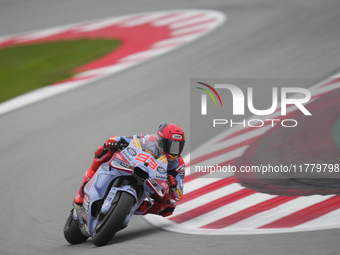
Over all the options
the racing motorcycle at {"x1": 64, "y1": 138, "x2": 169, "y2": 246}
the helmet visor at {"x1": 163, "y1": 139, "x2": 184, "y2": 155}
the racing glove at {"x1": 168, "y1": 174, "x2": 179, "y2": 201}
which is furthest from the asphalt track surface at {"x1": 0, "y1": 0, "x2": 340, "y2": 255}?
the helmet visor at {"x1": 163, "y1": 139, "x2": 184, "y2": 155}

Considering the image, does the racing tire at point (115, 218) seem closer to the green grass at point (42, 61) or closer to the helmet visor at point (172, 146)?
the helmet visor at point (172, 146)

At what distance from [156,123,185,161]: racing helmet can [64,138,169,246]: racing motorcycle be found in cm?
12

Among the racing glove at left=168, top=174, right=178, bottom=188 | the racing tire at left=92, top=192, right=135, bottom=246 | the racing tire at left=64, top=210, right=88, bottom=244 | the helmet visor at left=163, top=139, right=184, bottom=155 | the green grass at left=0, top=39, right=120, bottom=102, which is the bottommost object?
the racing tire at left=64, top=210, right=88, bottom=244

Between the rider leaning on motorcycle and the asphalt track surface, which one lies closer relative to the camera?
the asphalt track surface

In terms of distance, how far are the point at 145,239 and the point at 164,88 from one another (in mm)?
6456

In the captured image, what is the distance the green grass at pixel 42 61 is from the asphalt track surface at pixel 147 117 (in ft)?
5.66

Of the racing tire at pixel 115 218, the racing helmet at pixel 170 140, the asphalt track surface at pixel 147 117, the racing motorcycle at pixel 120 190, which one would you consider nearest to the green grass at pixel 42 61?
the asphalt track surface at pixel 147 117

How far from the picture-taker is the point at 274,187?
6.61m

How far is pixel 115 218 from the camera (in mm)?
4664

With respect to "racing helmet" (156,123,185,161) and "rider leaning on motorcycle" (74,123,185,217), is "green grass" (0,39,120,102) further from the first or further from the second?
"racing helmet" (156,123,185,161)

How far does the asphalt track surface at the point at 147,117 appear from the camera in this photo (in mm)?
4906

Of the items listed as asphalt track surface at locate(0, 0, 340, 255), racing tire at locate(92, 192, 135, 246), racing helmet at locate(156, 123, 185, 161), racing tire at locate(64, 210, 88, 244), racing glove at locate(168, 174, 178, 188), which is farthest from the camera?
racing tire at locate(64, 210, 88, 244)

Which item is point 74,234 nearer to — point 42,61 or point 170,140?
point 170,140

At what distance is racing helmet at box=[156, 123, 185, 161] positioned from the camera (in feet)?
16.9
